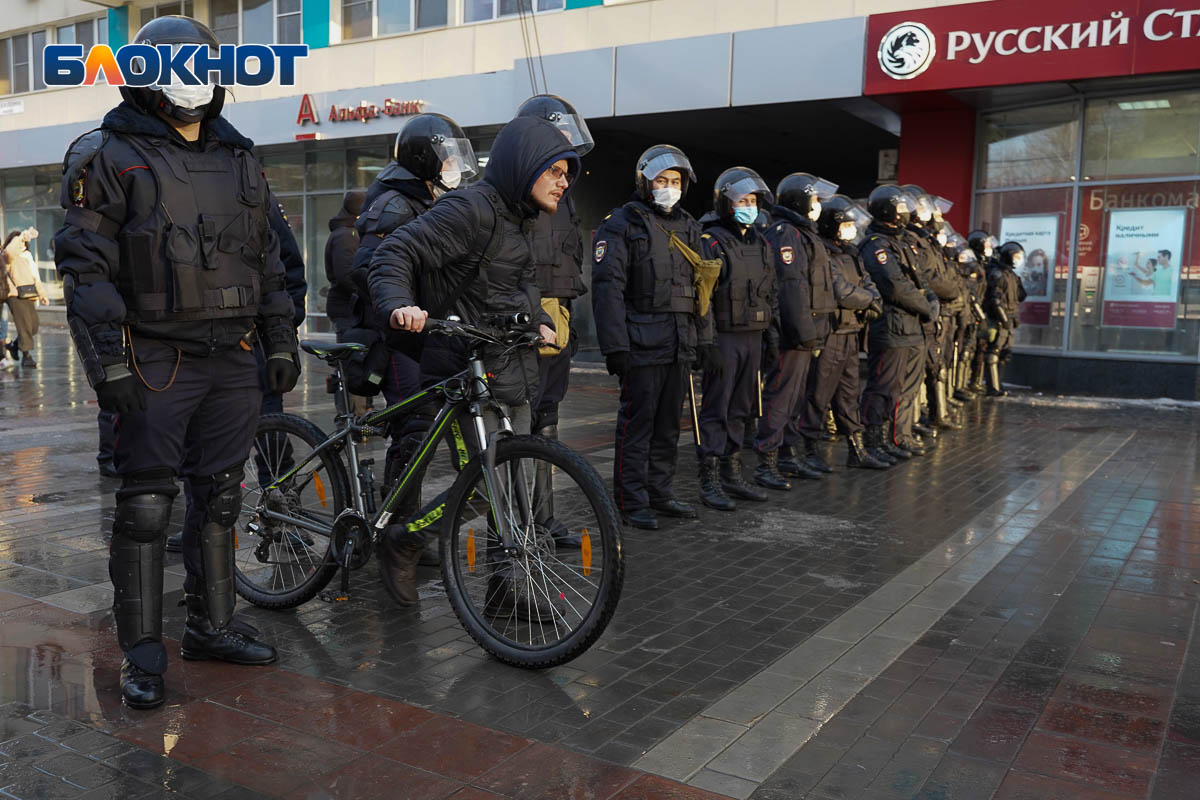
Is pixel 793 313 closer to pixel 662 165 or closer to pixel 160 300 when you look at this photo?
pixel 662 165

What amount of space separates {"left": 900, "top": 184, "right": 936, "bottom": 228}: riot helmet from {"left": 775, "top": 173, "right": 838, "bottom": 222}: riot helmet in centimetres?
208

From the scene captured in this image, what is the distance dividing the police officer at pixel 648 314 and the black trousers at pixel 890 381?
2.86 meters

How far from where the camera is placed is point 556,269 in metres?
5.68

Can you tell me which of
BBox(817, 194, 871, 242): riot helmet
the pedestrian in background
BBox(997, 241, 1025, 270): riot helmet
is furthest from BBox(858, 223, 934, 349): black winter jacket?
the pedestrian in background

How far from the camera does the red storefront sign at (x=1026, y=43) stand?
42.6ft

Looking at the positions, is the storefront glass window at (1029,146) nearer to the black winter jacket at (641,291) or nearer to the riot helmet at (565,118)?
the black winter jacket at (641,291)

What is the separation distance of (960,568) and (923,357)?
3973 millimetres

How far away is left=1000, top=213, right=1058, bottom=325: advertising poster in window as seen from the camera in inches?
611

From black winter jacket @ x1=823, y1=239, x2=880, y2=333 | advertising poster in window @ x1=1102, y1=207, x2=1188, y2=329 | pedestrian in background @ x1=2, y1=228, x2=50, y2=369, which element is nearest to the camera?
black winter jacket @ x1=823, y1=239, x2=880, y2=333

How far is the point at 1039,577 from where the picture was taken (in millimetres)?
5320

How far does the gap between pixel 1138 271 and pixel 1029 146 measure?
241 centimetres

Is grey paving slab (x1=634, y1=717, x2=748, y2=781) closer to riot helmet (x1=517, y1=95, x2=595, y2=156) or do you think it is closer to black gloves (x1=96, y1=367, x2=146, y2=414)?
black gloves (x1=96, y1=367, x2=146, y2=414)

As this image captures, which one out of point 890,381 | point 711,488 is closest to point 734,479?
point 711,488

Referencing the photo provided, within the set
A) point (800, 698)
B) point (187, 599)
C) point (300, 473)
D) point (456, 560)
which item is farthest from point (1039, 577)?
point (187, 599)
